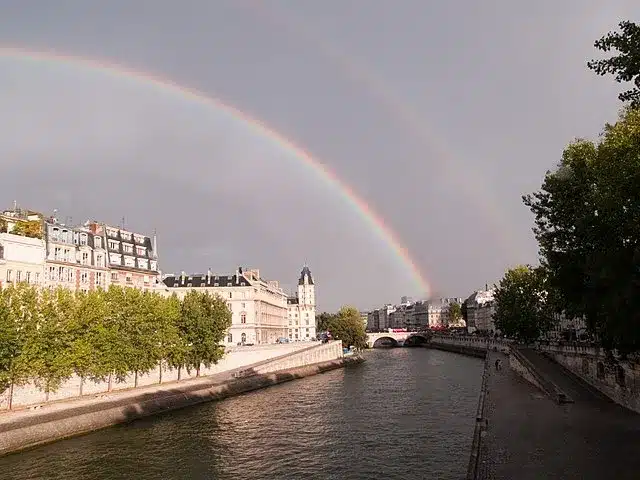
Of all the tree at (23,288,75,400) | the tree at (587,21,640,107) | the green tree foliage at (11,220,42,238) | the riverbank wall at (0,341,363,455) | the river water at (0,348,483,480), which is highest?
the green tree foliage at (11,220,42,238)

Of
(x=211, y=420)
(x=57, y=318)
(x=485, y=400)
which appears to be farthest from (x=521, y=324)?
(x=57, y=318)

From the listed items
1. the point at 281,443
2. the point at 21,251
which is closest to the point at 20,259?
the point at 21,251

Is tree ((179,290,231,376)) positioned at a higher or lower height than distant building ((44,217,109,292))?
lower

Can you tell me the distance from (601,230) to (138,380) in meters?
51.2

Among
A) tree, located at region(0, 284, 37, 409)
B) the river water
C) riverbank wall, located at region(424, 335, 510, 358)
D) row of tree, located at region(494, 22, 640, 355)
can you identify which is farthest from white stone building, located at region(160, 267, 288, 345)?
row of tree, located at region(494, 22, 640, 355)

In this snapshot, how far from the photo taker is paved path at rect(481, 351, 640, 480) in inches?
1056

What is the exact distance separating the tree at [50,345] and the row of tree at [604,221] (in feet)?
145

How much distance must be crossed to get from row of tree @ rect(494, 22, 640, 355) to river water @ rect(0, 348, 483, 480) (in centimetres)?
1266

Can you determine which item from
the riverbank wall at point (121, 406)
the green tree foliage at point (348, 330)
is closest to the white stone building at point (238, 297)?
the green tree foliage at point (348, 330)

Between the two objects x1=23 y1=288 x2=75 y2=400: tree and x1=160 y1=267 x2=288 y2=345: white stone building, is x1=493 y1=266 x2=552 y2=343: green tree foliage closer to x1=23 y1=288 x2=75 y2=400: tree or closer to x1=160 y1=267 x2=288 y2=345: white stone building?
x1=160 y1=267 x2=288 y2=345: white stone building

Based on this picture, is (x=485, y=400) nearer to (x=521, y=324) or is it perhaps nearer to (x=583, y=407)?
(x=583, y=407)

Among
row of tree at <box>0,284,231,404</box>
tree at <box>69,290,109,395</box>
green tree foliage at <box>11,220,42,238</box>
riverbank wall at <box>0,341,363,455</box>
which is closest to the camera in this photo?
Result: riverbank wall at <box>0,341,363,455</box>

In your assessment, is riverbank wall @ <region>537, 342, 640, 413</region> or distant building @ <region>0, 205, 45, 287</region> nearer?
riverbank wall @ <region>537, 342, 640, 413</region>

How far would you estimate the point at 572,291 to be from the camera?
44656mm
